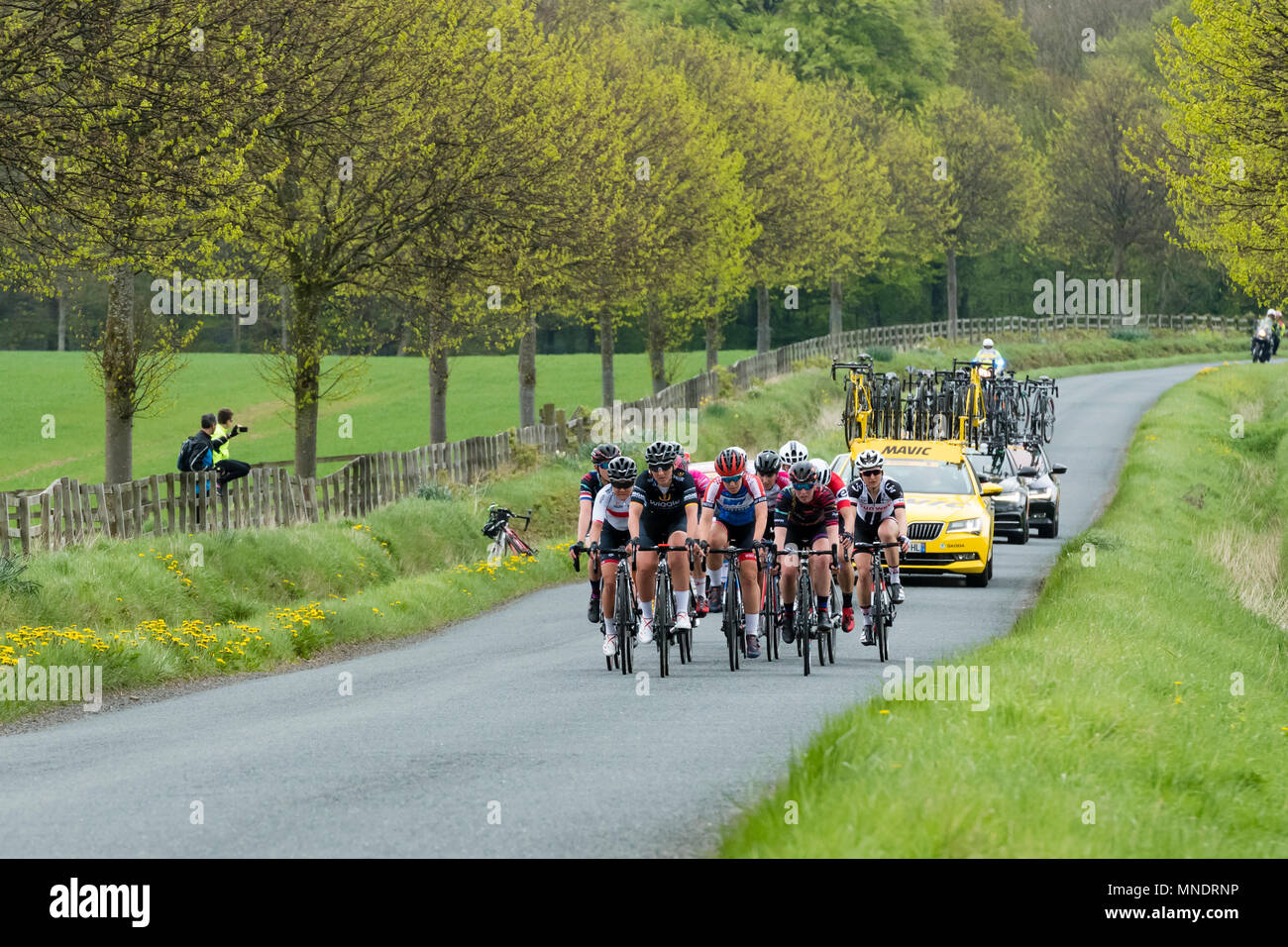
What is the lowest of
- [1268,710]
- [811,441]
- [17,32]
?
[1268,710]

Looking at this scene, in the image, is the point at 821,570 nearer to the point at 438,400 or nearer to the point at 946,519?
the point at 946,519

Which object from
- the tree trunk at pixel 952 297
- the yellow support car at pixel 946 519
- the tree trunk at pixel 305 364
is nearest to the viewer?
the yellow support car at pixel 946 519

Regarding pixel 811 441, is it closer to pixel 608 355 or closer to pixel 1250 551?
pixel 608 355

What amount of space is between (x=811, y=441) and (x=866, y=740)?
34.9 meters

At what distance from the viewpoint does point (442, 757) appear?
35.1 feet

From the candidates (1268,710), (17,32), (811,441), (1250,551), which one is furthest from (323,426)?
(1268,710)

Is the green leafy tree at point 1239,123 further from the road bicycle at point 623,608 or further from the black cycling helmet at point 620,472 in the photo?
the road bicycle at point 623,608

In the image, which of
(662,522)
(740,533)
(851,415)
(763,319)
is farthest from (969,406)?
(763,319)

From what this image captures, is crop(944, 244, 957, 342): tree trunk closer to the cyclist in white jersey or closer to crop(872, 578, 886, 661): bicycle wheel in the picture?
crop(872, 578, 886, 661): bicycle wheel

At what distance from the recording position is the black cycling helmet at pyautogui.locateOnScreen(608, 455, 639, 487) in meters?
14.9

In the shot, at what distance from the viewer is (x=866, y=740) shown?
9617 millimetres

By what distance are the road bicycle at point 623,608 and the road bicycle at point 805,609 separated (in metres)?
1.39

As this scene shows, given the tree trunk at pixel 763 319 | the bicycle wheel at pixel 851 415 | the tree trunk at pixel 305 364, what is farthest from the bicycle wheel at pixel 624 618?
the tree trunk at pixel 763 319

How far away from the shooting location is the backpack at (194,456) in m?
22.1
